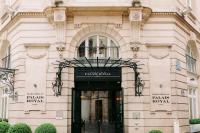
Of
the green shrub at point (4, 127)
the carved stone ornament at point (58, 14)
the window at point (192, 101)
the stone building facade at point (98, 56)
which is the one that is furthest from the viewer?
the window at point (192, 101)

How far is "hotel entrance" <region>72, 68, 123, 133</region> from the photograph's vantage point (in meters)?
20.3

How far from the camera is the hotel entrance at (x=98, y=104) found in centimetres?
2031

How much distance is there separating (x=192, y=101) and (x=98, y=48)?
897 centimetres

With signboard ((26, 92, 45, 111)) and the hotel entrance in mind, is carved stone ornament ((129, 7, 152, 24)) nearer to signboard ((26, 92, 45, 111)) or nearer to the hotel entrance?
the hotel entrance

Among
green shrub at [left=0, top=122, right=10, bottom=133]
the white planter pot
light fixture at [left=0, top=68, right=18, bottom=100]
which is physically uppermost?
light fixture at [left=0, top=68, right=18, bottom=100]

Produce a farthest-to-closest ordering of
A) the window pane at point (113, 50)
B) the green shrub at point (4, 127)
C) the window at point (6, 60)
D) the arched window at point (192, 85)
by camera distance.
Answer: the window at point (6, 60) < the arched window at point (192, 85) < the window pane at point (113, 50) < the green shrub at point (4, 127)

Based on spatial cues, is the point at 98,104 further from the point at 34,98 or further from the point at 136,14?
the point at 136,14

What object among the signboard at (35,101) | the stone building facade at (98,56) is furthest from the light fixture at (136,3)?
the signboard at (35,101)

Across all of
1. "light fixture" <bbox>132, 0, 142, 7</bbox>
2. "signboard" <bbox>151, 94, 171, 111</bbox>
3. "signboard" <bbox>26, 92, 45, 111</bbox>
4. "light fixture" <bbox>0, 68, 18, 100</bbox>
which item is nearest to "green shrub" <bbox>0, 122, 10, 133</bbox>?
"light fixture" <bbox>0, 68, 18, 100</bbox>

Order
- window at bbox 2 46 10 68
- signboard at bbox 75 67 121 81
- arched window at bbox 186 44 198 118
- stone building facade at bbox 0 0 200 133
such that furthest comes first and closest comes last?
window at bbox 2 46 10 68
arched window at bbox 186 44 198 118
signboard at bbox 75 67 121 81
stone building facade at bbox 0 0 200 133

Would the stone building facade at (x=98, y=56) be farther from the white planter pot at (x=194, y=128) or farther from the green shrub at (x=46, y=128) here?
the white planter pot at (x=194, y=128)

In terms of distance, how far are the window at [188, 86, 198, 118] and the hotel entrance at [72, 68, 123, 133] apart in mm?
6701

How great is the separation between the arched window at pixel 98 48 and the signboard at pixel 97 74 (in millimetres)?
914

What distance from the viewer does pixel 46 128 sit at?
1861 cm
